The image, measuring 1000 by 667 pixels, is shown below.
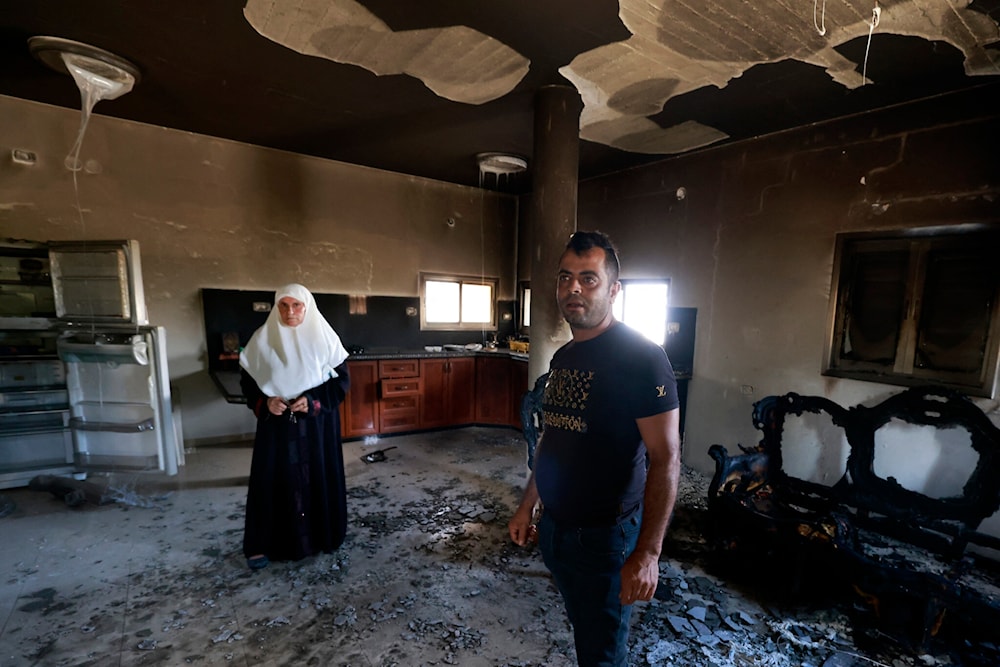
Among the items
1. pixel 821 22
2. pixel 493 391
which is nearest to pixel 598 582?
pixel 821 22

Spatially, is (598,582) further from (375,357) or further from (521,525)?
(375,357)

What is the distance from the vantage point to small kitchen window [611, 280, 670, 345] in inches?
160

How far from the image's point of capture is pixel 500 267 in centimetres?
576

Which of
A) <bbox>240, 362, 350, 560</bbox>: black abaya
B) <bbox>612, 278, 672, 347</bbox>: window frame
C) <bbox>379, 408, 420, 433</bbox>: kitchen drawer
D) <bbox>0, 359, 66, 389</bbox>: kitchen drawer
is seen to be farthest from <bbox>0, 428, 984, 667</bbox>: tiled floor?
<bbox>612, 278, 672, 347</bbox>: window frame

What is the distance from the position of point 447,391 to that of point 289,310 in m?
2.69

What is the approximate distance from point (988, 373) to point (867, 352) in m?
0.57

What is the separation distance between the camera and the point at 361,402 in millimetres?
4348

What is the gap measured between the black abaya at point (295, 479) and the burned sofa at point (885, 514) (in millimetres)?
2305

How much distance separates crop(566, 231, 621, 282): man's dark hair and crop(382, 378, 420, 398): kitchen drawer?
3.51m

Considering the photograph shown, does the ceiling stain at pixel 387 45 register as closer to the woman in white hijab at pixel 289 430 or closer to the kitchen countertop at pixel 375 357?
the woman in white hijab at pixel 289 430

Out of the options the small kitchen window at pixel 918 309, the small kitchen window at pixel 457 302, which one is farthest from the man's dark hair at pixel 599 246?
the small kitchen window at pixel 457 302

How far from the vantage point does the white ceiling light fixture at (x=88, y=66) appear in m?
2.46

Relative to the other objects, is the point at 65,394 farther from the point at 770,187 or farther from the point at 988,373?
the point at 988,373

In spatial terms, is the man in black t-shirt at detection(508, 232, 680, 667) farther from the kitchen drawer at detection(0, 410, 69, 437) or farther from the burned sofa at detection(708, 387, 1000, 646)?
the kitchen drawer at detection(0, 410, 69, 437)
